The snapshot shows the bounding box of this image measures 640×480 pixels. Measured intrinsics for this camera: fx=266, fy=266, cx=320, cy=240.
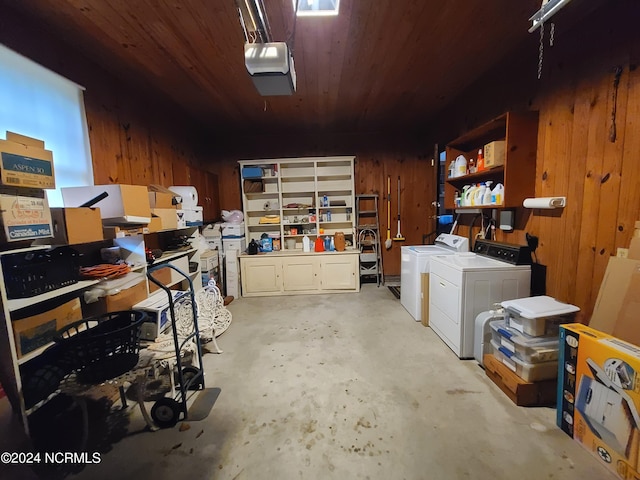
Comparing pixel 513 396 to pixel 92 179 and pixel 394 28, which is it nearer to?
pixel 394 28

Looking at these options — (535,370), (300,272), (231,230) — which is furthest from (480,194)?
(231,230)

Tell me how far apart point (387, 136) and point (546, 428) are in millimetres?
4159

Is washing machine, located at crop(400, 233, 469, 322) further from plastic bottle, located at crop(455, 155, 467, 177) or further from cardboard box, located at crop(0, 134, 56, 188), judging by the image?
cardboard box, located at crop(0, 134, 56, 188)

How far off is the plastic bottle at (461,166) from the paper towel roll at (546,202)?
926mm

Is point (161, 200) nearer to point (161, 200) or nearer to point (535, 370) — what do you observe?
point (161, 200)

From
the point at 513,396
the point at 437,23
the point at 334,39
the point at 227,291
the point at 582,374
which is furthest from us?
the point at 227,291

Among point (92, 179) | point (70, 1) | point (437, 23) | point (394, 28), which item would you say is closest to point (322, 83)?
point (394, 28)

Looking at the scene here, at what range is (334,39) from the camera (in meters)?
2.07

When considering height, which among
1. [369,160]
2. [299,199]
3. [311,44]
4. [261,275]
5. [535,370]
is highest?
[311,44]

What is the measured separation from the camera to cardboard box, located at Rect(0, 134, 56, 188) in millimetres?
1300

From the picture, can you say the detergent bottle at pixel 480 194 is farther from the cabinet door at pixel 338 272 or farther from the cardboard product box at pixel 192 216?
the cardboard product box at pixel 192 216

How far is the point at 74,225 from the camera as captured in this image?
1.66 m

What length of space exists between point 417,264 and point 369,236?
1.68 metres

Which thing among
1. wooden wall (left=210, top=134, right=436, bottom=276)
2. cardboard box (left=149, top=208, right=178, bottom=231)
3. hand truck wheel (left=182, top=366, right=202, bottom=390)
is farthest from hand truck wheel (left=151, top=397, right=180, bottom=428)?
wooden wall (left=210, top=134, right=436, bottom=276)
